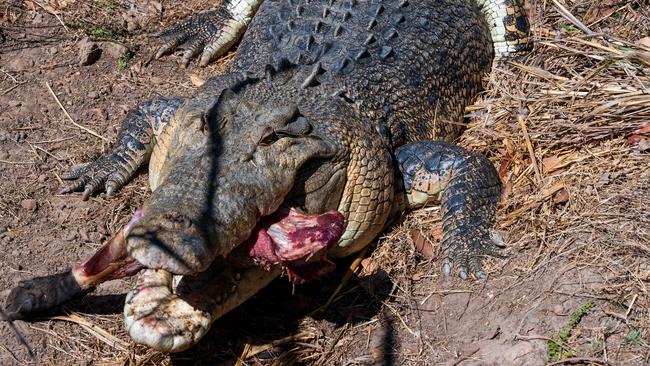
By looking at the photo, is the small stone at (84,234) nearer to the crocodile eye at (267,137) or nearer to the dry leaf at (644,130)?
the crocodile eye at (267,137)

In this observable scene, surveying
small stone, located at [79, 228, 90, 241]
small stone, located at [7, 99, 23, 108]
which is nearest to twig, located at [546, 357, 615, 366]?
small stone, located at [79, 228, 90, 241]

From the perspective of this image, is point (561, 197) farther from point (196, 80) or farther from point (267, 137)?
point (196, 80)

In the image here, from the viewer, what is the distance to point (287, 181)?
3.33 meters

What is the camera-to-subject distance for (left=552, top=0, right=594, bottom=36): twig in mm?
4440

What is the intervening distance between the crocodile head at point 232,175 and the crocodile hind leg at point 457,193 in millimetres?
544

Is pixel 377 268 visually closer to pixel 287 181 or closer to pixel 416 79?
pixel 287 181

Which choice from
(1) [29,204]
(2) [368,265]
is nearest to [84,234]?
(1) [29,204]

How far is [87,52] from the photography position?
5.11 m

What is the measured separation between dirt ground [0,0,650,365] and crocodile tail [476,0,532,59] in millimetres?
101

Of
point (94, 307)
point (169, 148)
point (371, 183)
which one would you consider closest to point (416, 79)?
point (371, 183)

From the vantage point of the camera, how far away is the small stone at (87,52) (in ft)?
16.8

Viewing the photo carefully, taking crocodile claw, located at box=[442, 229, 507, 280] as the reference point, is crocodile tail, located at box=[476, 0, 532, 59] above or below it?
above

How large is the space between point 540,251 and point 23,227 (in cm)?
251

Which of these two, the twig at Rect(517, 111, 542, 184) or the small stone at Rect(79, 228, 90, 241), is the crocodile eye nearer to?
the small stone at Rect(79, 228, 90, 241)
